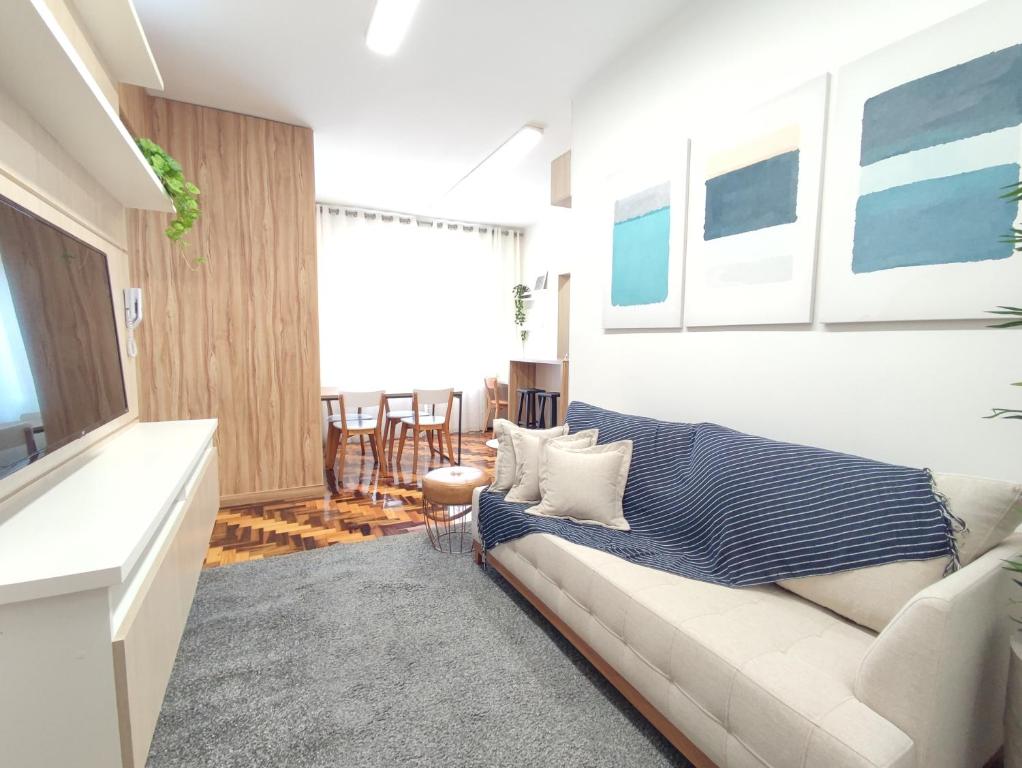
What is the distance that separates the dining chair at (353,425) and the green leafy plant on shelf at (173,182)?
1.94 metres

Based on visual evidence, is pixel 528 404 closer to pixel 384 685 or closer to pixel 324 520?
pixel 324 520

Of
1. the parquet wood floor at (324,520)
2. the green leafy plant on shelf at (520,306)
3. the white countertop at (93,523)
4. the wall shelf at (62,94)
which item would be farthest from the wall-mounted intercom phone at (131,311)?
the green leafy plant on shelf at (520,306)

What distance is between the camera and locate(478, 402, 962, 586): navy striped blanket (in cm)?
131

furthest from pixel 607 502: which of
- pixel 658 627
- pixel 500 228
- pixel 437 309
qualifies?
pixel 500 228

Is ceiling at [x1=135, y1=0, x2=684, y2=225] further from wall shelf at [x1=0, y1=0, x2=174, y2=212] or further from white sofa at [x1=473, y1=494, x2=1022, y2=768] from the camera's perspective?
white sofa at [x1=473, y1=494, x2=1022, y2=768]

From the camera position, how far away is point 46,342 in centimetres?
125

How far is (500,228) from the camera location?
655 centimetres

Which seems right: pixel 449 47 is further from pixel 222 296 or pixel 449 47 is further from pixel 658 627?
pixel 658 627

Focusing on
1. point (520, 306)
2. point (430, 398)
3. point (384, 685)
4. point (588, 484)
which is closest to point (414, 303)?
point (520, 306)

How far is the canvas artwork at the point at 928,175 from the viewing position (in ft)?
4.20

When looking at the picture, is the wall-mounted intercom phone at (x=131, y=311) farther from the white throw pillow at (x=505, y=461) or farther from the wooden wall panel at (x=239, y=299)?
the white throw pillow at (x=505, y=461)

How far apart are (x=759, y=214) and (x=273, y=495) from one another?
363cm

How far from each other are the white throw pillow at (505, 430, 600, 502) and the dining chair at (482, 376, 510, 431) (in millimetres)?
3808

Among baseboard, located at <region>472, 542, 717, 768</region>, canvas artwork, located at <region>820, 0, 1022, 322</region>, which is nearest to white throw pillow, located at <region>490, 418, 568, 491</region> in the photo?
baseboard, located at <region>472, 542, 717, 768</region>
